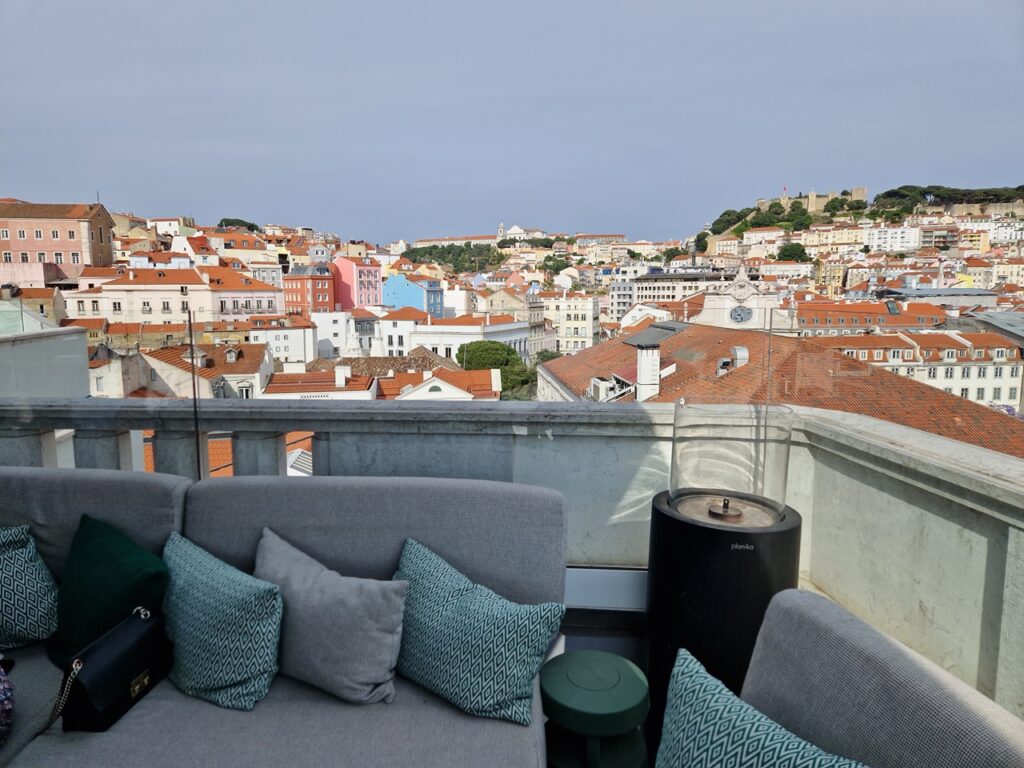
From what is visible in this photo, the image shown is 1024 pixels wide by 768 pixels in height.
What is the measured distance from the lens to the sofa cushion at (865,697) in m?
0.83

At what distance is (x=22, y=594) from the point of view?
1.80m

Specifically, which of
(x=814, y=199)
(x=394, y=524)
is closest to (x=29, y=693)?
(x=394, y=524)

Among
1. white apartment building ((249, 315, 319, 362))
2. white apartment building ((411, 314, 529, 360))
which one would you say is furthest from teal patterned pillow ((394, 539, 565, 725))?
white apartment building ((411, 314, 529, 360))

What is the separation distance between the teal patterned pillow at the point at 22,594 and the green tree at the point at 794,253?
80.8 m

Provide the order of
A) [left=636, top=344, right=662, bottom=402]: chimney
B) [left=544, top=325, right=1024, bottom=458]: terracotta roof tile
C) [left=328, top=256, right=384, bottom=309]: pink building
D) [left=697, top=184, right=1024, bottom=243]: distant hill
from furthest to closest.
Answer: [left=328, top=256, right=384, bottom=309]: pink building → [left=697, top=184, right=1024, bottom=243]: distant hill → [left=636, top=344, right=662, bottom=402]: chimney → [left=544, top=325, right=1024, bottom=458]: terracotta roof tile

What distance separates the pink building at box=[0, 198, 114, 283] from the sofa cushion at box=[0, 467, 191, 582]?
1915cm

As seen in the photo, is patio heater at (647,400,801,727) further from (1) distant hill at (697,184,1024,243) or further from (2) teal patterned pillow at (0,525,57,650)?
(1) distant hill at (697,184,1024,243)

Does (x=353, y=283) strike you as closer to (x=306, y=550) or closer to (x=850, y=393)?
(x=850, y=393)

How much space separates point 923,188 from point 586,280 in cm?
4230

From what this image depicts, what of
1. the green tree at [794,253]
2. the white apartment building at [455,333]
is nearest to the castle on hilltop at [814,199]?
the green tree at [794,253]

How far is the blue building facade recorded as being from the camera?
55781 millimetres

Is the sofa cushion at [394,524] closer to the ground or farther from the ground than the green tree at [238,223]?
closer to the ground

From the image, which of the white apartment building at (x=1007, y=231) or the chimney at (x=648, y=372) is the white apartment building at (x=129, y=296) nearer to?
the chimney at (x=648, y=372)

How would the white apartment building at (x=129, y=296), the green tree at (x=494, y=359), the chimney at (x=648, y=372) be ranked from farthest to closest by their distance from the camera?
the green tree at (x=494, y=359) → the white apartment building at (x=129, y=296) → the chimney at (x=648, y=372)
